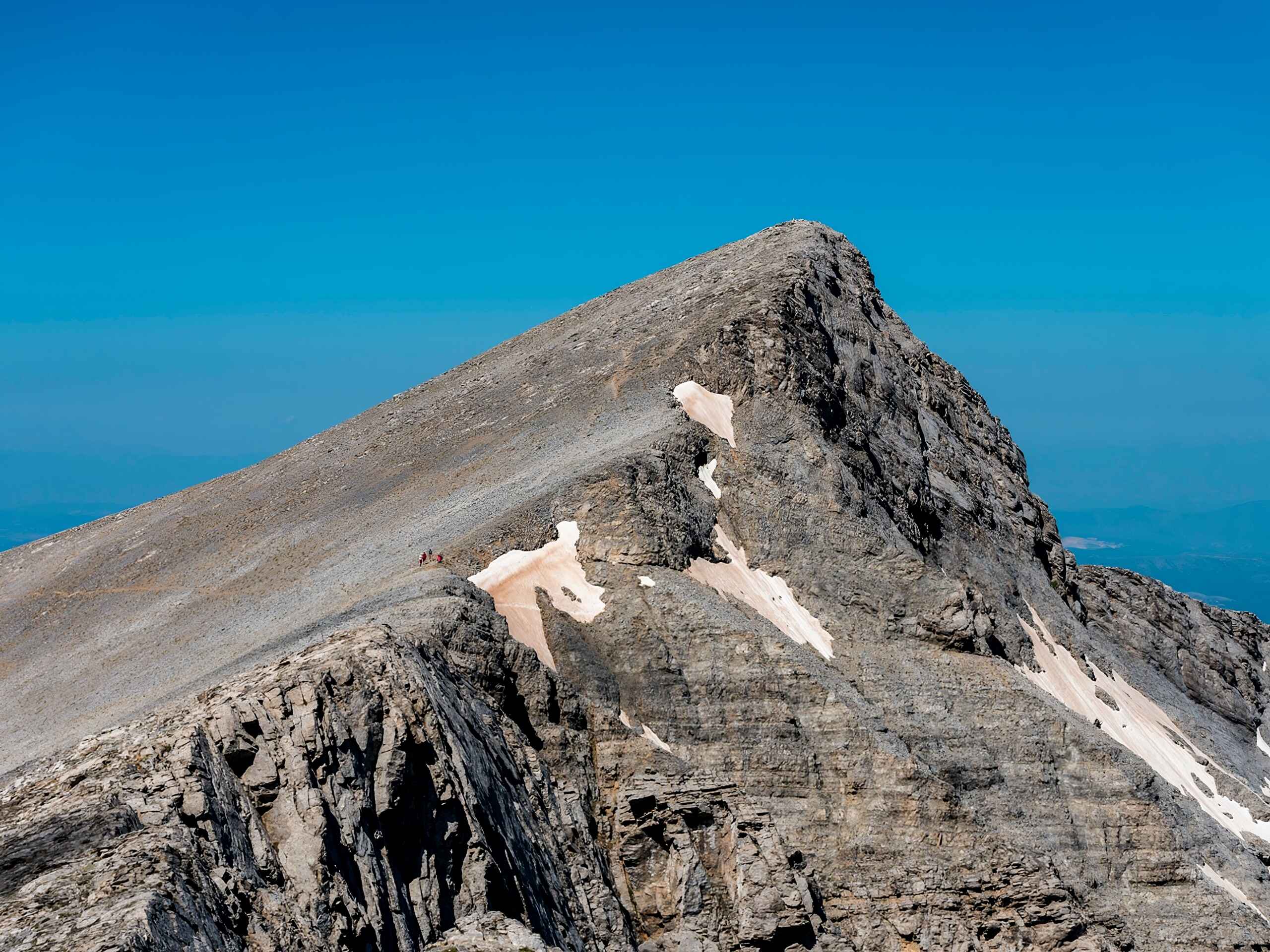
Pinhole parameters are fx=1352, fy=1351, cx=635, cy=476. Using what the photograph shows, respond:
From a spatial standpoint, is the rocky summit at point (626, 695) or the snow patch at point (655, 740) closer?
the rocky summit at point (626, 695)

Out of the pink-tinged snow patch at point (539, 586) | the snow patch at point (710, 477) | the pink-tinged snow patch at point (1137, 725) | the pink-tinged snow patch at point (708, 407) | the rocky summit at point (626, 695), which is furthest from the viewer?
the pink-tinged snow patch at point (1137, 725)

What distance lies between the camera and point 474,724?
34.1 m

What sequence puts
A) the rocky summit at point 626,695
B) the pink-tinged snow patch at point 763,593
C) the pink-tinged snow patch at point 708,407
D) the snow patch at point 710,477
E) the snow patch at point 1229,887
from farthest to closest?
the pink-tinged snow patch at point 708,407, the snow patch at point 710,477, the pink-tinged snow patch at point 763,593, the snow patch at point 1229,887, the rocky summit at point 626,695

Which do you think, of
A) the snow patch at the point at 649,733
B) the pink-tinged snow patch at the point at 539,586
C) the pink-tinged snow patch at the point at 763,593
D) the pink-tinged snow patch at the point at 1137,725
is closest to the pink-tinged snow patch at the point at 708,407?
the pink-tinged snow patch at the point at 763,593

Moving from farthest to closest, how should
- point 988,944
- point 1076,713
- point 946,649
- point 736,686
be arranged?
point 1076,713 → point 946,649 → point 736,686 → point 988,944

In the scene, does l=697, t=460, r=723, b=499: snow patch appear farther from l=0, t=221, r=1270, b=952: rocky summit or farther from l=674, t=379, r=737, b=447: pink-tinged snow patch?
l=674, t=379, r=737, b=447: pink-tinged snow patch

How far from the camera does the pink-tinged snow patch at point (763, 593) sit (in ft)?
158

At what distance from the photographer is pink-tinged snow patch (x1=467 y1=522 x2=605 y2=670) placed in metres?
42.1

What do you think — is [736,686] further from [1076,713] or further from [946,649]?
[1076,713]

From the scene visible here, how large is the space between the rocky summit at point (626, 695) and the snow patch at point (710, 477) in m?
0.18

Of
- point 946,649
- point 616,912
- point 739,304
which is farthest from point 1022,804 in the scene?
point 739,304

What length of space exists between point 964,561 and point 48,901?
4867 centimetres

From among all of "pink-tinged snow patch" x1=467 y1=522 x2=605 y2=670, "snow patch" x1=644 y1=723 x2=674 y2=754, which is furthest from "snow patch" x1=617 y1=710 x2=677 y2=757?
"pink-tinged snow patch" x1=467 y1=522 x2=605 y2=670

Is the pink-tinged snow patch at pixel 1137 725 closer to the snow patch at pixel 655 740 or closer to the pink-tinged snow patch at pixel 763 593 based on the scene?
the pink-tinged snow patch at pixel 763 593
